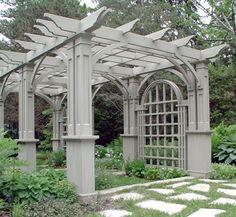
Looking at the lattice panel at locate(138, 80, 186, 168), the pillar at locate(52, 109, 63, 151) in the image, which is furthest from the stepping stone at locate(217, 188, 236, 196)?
the pillar at locate(52, 109, 63, 151)

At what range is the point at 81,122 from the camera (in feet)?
17.1

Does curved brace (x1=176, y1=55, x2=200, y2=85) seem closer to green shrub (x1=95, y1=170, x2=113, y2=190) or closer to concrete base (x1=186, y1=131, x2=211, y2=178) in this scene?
concrete base (x1=186, y1=131, x2=211, y2=178)

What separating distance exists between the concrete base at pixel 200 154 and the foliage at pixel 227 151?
178cm

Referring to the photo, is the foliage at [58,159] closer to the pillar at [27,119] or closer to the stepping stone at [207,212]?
the pillar at [27,119]

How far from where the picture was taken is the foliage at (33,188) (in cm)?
460

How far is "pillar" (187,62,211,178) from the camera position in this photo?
7.16 metres

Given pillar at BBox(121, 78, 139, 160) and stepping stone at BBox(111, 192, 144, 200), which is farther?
pillar at BBox(121, 78, 139, 160)

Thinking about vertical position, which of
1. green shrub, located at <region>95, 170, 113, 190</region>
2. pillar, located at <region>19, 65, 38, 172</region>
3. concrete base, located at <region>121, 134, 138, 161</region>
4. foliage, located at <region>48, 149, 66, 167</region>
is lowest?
foliage, located at <region>48, 149, 66, 167</region>

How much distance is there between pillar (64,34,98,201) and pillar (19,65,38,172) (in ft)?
7.20

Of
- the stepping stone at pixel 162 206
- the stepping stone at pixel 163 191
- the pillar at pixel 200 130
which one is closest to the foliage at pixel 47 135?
the pillar at pixel 200 130

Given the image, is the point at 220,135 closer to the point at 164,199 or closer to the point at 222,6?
the point at 164,199

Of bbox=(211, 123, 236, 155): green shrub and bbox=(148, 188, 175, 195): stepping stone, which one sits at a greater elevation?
bbox=(211, 123, 236, 155): green shrub

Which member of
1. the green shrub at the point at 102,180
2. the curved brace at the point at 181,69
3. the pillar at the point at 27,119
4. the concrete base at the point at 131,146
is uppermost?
the curved brace at the point at 181,69

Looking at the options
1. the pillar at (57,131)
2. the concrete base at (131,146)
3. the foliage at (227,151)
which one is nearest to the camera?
the foliage at (227,151)
